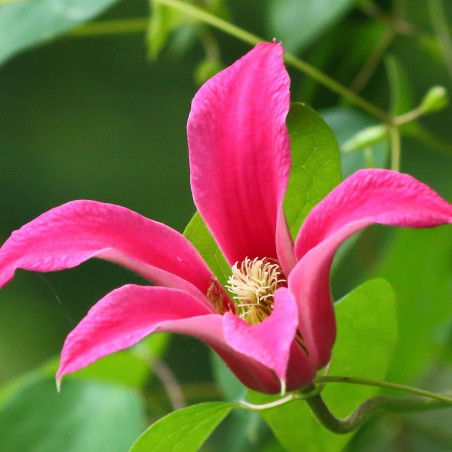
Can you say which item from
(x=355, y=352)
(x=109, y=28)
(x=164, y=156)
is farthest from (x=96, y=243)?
(x=164, y=156)

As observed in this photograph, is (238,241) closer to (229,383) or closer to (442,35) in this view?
(229,383)

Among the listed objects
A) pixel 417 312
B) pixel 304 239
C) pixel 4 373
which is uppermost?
pixel 304 239

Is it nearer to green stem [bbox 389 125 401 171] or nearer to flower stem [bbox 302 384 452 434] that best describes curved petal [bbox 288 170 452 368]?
flower stem [bbox 302 384 452 434]

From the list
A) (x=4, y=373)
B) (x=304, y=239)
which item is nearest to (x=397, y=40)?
(x=304, y=239)

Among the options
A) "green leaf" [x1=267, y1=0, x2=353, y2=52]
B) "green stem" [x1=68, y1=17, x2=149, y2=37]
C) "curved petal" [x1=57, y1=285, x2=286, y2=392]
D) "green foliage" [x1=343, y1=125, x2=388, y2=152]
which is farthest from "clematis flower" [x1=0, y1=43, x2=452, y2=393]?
"green stem" [x1=68, y1=17, x2=149, y2=37]

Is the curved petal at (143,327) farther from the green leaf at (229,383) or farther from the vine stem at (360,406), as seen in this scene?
the green leaf at (229,383)

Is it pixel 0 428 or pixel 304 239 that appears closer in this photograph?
pixel 304 239

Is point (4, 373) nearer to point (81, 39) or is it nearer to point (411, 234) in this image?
point (81, 39)
